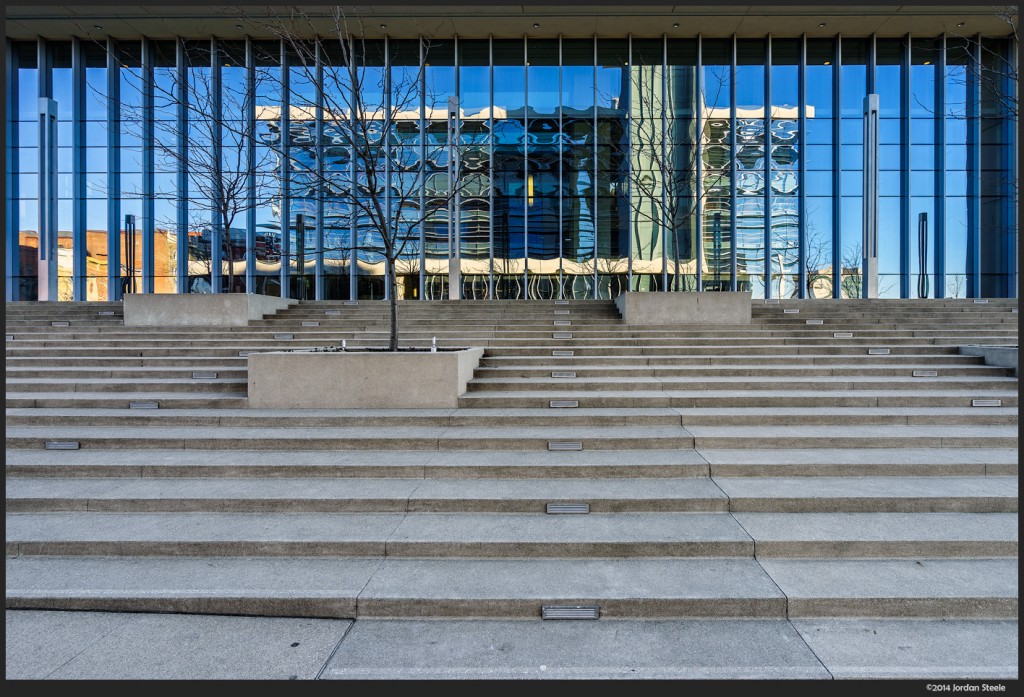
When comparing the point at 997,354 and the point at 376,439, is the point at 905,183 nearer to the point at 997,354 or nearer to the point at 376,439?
Result: the point at 997,354

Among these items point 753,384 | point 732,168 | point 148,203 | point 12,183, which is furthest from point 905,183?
point 12,183

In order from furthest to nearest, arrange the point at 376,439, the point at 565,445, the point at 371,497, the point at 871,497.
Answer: the point at 376,439 → the point at 565,445 → the point at 371,497 → the point at 871,497

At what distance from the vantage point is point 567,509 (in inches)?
221

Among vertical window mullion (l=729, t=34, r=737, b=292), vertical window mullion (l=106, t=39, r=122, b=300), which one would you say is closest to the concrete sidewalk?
vertical window mullion (l=729, t=34, r=737, b=292)

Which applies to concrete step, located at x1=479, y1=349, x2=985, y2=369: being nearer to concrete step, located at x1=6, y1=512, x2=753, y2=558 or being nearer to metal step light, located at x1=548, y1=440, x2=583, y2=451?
metal step light, located at x1=548, y1=440, x2=583, y2=451

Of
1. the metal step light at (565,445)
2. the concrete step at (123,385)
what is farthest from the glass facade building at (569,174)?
the metal step light at (565,445)

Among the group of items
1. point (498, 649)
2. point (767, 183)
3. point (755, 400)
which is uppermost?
point (767, 183)

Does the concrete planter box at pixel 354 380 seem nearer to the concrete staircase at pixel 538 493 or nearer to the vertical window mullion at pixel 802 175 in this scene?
the concrete staircase at pixel 538 493

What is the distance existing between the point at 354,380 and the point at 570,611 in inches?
241

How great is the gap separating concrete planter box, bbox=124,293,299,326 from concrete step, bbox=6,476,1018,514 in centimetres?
875

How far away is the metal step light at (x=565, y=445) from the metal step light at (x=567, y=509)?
1.59m

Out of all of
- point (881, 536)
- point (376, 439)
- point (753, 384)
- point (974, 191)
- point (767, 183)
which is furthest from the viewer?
point (767, 183)

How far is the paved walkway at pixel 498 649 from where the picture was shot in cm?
361

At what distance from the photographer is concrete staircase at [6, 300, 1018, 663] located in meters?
4.36
